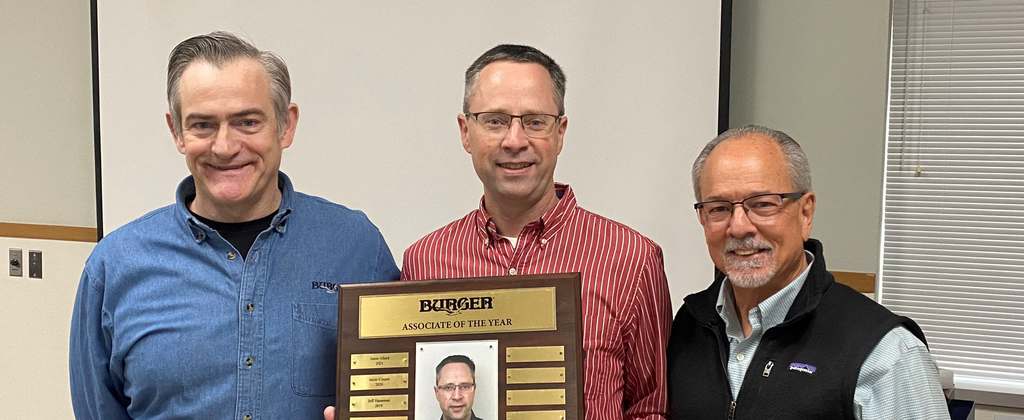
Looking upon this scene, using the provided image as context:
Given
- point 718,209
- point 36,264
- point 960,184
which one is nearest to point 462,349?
point 718,209

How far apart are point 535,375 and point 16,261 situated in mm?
3082

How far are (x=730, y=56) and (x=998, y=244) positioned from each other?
1062 mm

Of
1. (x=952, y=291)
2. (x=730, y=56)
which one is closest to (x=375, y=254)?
(x=730, y=56)

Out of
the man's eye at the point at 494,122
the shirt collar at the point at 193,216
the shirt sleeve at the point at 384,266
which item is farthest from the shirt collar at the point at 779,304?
the shirt collar at the point at 193,216

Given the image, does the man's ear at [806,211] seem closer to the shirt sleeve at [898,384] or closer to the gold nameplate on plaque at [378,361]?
the shirt sleeve at [898,384]

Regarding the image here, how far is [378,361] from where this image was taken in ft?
5.47

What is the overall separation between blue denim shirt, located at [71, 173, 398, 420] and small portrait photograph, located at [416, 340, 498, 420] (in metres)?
0.21

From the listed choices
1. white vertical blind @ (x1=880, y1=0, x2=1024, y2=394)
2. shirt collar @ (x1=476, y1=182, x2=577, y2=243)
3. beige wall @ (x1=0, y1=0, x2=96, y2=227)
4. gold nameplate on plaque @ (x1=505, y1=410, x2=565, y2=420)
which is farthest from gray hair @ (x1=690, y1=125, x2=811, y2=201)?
beige wall @ (x1=0, y1=0, x2=96, y2=227)

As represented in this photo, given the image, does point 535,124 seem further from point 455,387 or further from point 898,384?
point 898,384

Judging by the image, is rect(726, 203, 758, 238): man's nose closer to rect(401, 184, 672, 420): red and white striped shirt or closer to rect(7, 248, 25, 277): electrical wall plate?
rect(401, 184, 672, 420): red and white striped shirt

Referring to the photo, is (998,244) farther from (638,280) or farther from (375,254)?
(375,254)

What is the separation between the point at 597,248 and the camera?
185cm

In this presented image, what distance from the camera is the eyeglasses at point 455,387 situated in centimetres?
165

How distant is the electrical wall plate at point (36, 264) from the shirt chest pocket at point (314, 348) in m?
2.61
